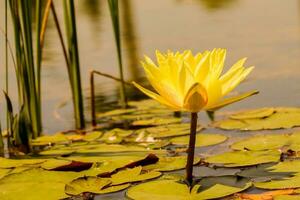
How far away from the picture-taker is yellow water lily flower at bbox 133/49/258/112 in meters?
1.70

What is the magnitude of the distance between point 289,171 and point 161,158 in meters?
0.46

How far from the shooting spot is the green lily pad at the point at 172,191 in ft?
5.67

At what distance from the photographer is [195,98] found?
169 cm

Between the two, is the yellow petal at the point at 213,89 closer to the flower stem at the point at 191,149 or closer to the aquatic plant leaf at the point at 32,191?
the flower stem at the point at 191,149

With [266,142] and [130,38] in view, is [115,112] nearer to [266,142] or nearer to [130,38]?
[266,142]

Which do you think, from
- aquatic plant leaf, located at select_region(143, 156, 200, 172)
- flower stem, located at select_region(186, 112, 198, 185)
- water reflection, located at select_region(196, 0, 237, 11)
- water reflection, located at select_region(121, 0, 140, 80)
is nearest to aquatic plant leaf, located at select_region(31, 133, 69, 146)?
aquatic plant leaf, located at select_region(143, 156, 200, 172)

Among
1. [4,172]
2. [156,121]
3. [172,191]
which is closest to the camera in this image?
[172,191]

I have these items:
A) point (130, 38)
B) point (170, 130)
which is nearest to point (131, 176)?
point (170, 130)

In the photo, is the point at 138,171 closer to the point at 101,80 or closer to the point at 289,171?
the point at 289,171

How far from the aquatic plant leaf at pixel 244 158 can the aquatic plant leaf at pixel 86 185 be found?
0.37 meters

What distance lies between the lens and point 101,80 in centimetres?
383

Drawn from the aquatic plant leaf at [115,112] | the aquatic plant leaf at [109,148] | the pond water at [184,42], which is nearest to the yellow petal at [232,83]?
the aquatic plant leaf at [109,148]

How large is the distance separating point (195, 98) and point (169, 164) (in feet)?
1.45

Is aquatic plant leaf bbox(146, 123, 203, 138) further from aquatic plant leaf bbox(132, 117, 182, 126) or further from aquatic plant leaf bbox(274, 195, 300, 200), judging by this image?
aquatic plant leaf bbox(274, 195, 300, 200)
